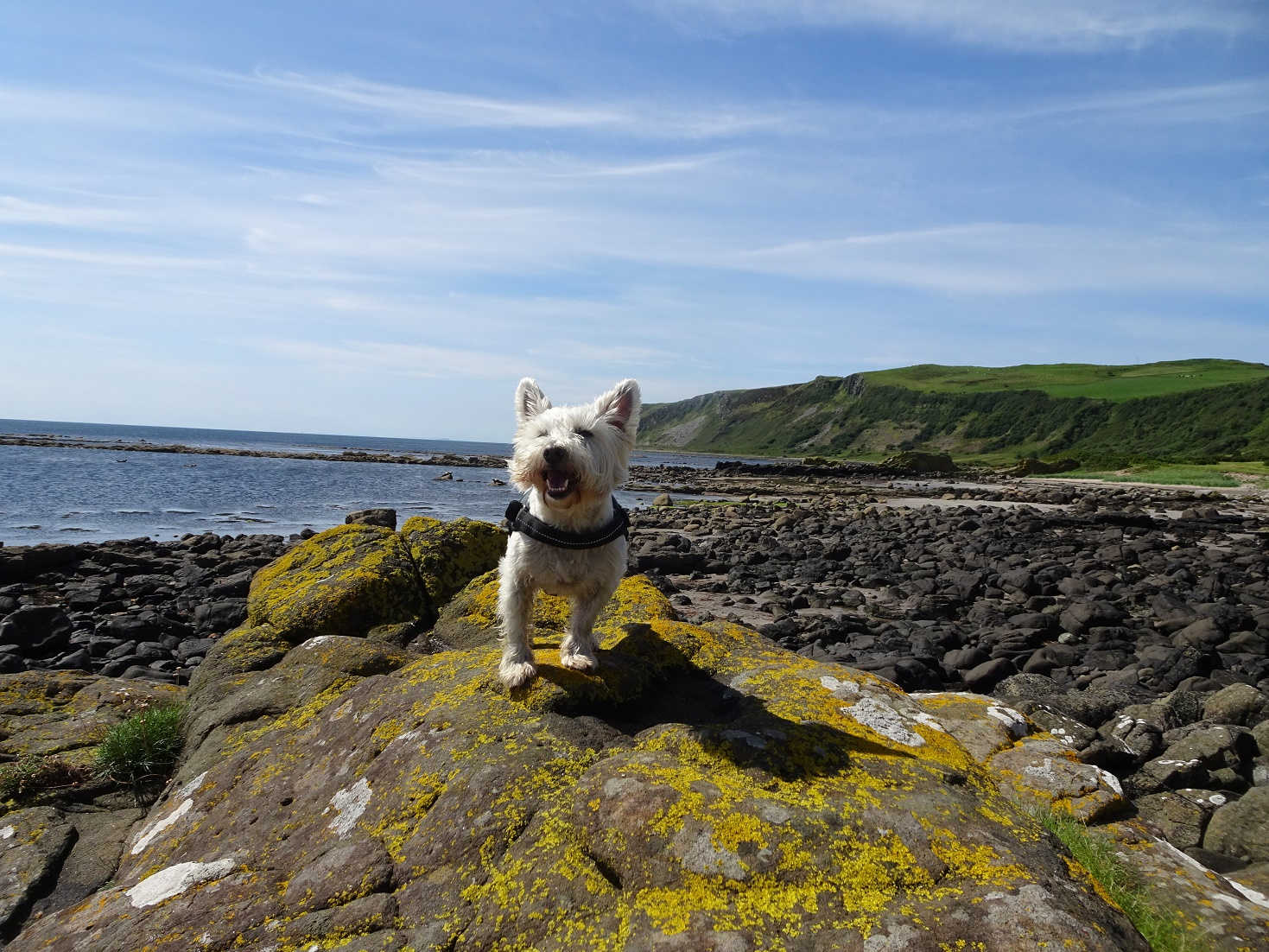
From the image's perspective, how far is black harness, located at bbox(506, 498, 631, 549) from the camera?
15.8 feet

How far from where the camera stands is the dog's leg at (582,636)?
4484 mm

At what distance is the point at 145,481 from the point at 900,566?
5189cm

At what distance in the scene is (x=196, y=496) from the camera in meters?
43.8

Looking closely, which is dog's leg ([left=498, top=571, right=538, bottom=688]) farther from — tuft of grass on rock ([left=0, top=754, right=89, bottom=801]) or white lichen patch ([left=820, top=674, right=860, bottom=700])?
tuft of grass on rock ([left=0, top=754, right=89, bottom=801])

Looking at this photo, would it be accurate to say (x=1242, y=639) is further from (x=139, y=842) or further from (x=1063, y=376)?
(x=1063, y=376)

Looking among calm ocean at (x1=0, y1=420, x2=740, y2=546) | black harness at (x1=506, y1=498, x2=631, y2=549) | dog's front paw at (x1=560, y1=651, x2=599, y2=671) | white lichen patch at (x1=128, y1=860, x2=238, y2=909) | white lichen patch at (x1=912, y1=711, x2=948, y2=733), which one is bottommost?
calm ocean at (x1=0, y1=420, x2=740, y2=546)

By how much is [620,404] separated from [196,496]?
1829 inches

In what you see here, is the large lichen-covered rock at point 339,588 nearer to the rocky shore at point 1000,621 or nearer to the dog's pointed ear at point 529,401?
the rocky shore at point 1000,621

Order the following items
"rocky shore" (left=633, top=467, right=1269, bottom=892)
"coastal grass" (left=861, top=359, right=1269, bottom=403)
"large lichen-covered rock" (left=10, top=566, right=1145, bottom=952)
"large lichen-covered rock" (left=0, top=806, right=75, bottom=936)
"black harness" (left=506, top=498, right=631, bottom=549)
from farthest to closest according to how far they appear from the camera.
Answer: "coastal grass" (left=861, top=359, right=1269, bottom=403)
"rocky shore" (left=633, top=467, right=1269, bottom=892)
"black harness" (left=506, top=498, right=631, bottom=549)
"large lichen-covered rock" (left=0, top=806, right=75, bottom=936)
"large lichen-covered rock" (left=10, top=566, right=1145, bottom=952)

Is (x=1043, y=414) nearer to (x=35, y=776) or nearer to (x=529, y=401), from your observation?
(x=529, y=401)

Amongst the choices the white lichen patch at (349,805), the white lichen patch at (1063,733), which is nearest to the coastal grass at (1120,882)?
the white lichen patch at (1063,733)

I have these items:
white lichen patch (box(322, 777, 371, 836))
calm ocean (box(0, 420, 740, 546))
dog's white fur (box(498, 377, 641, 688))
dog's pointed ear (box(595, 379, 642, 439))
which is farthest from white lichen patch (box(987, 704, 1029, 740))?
calm ocean (box(0, 420, 740, 546))

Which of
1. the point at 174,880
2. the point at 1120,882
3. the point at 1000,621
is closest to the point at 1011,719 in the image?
the point at 1120,882

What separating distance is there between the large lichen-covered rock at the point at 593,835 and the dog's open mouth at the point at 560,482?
3.54ft
